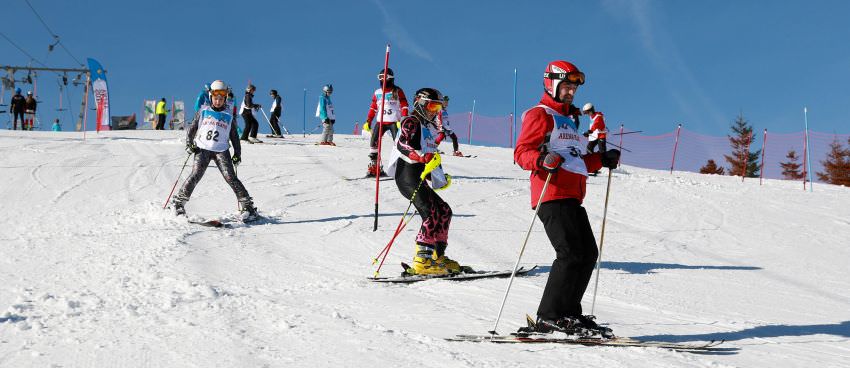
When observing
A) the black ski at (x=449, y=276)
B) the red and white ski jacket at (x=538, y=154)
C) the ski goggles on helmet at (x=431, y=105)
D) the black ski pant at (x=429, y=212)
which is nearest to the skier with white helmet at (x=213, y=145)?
the black ski pant at (x=429, y=212)

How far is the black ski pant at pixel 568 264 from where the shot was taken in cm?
413

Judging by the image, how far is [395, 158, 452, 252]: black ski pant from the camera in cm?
636

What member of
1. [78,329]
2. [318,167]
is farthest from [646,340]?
[318,167]

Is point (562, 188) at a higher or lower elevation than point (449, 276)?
higher

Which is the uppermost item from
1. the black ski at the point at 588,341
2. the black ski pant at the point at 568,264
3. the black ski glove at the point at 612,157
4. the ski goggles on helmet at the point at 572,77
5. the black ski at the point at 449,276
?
the ski goggles on helmet at the point at 572,77

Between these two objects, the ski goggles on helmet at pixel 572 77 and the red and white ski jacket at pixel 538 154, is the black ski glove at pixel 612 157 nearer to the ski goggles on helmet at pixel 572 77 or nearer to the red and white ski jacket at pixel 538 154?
the red and white ski jacket at pixel 538 154

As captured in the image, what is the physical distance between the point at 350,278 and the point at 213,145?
154 inches

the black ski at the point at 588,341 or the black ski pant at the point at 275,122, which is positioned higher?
the black ski pant at the point at 275,122

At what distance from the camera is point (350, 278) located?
6.13m

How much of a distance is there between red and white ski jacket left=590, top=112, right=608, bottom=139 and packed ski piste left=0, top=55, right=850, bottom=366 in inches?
128

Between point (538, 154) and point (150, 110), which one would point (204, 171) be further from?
point (150, 110)

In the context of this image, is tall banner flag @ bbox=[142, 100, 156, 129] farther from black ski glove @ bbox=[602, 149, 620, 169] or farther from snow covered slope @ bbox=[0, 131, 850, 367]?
black ski glove @ bbox=[602, 149, 620, 169]

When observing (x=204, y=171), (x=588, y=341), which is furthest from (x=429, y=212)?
(x=204, y=171)

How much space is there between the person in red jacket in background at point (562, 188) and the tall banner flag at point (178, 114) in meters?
42.9
